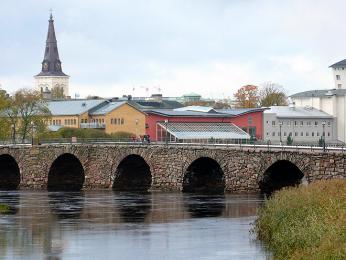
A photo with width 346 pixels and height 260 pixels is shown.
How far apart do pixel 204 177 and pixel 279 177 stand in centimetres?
1073

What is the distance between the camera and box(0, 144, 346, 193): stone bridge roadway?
264 ft

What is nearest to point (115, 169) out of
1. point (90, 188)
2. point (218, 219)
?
point (90, 188)

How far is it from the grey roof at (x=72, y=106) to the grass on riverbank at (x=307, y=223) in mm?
123764

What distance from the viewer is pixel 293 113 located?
186 metres

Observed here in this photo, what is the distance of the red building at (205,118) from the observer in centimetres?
15688

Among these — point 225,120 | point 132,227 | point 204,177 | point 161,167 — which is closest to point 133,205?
point 132,227

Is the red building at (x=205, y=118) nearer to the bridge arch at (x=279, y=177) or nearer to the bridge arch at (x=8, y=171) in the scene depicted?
the bridge arch at (x=8, y=171)

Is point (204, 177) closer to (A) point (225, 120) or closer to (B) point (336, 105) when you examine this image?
(A) point (225, 120)

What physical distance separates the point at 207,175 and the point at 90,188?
11931 mm

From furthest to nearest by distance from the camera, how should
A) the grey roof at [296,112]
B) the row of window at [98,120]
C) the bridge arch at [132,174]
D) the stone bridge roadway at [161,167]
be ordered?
the grey roof at [296,112] < the row of window at [98,120] < the bridge arch at [132,174] < the stone bridge roadway at [161,167]

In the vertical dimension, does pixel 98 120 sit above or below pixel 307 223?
above

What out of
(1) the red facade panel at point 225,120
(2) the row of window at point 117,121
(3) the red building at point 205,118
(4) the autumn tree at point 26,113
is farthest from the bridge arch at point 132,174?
(2) the row of window at point 117,121

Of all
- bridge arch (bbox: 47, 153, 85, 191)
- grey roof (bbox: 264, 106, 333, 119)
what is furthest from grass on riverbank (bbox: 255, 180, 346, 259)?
grey roof (bbox: 264, 106, 333, 119)

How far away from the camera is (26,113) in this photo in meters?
150
